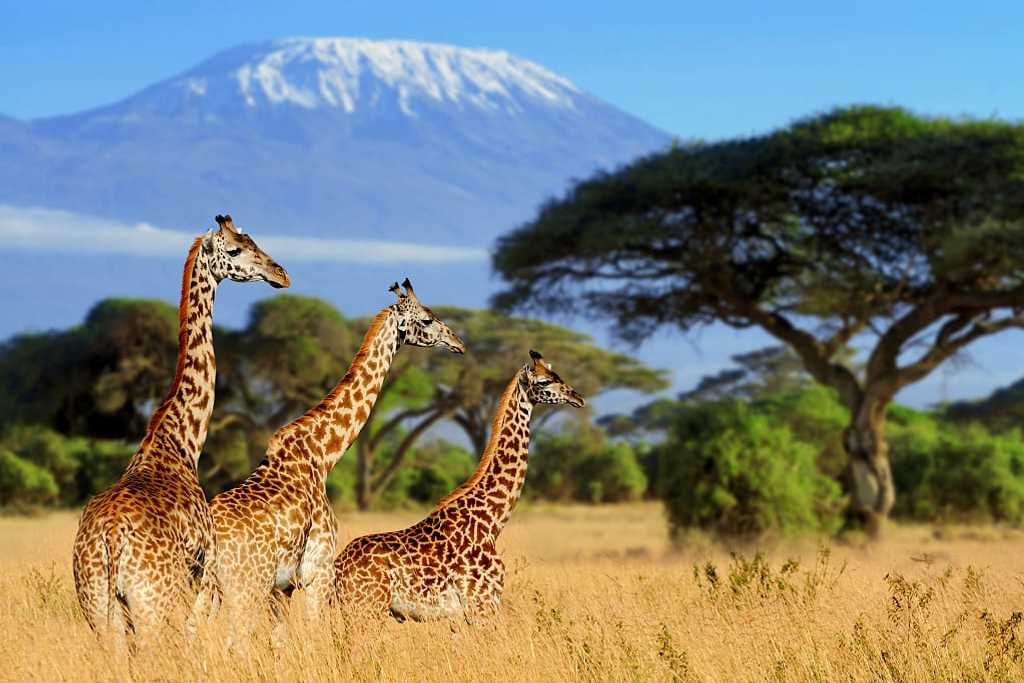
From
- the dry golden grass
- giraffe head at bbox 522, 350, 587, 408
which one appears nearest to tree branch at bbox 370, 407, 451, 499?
the dry golden grass

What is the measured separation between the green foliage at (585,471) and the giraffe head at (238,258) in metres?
32.9

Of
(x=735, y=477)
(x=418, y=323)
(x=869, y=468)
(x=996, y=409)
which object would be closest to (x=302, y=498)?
(x=418, y=323)

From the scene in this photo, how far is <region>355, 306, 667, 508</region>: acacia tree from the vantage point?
37.0m

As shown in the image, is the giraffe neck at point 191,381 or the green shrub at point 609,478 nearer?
the giraffe neck at point 191,381

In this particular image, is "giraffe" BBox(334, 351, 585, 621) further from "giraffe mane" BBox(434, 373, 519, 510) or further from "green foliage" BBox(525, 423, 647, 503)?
"green foliage" BBox(525, 423, 647, 503)

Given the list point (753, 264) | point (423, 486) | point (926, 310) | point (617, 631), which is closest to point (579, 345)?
point (423, 486)

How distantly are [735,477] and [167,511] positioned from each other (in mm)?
15702

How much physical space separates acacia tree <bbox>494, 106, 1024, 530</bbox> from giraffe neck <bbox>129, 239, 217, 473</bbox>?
1641 cm

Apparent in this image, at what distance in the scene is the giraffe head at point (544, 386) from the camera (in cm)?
835

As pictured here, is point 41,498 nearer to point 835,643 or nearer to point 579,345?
point 579,345

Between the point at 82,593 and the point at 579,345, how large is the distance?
113ft

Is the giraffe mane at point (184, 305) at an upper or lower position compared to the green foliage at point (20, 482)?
upper

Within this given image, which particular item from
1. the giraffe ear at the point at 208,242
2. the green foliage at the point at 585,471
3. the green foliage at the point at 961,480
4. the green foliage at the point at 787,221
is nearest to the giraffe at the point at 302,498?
the giraffe ear at the point at 208,242

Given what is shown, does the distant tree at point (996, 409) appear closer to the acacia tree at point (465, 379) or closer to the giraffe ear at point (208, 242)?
the acacia tree at point (465, 379)
